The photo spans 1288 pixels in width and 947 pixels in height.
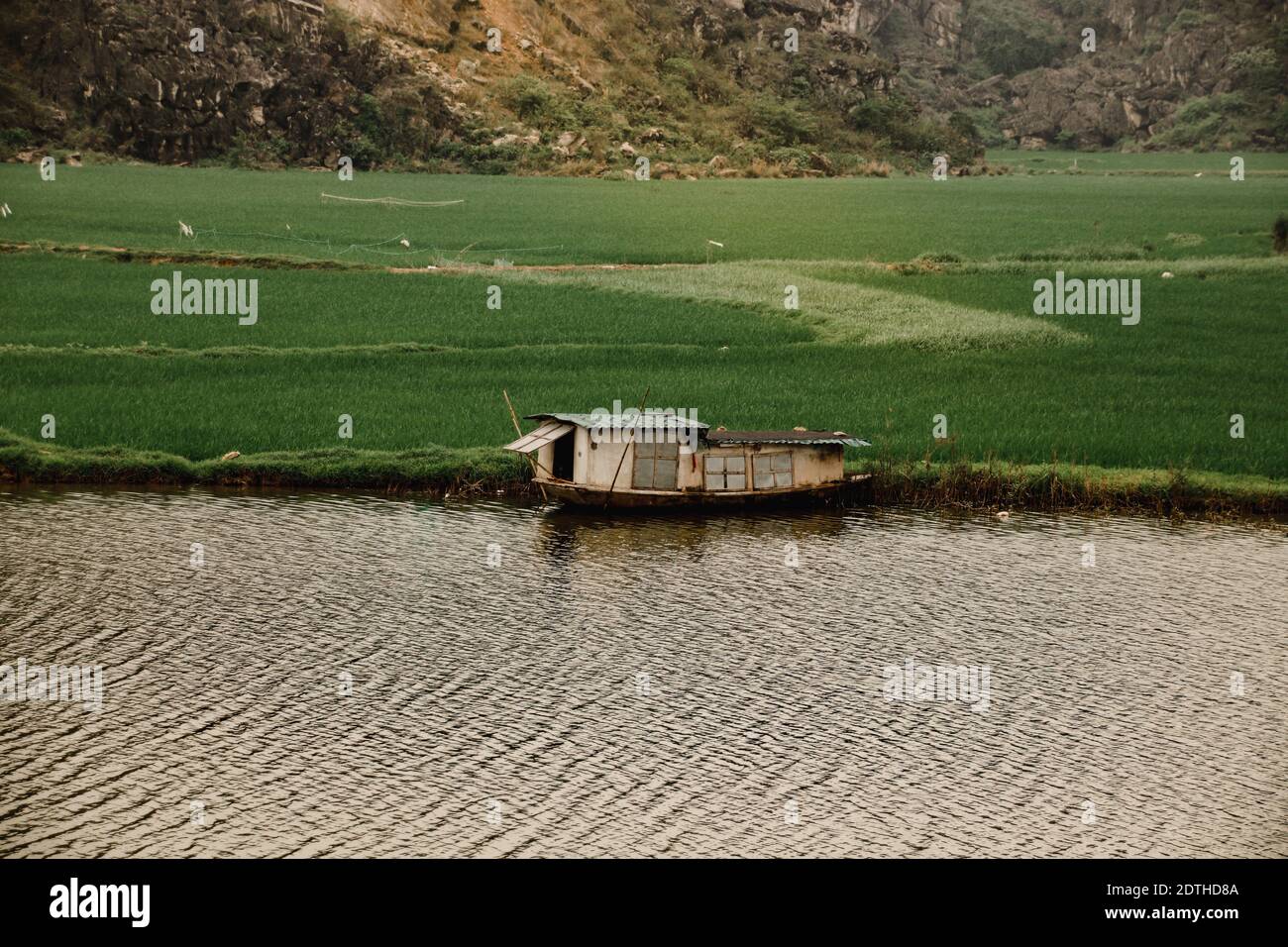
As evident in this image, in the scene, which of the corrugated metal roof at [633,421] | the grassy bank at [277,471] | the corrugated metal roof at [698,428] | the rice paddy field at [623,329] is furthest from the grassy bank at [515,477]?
the corrugated metal roof at [633,421]

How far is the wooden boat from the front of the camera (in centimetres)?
2323

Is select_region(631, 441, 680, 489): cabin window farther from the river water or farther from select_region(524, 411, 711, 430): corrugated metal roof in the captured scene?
the river water

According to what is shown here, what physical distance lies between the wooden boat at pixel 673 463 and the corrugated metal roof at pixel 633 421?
0.6 inches

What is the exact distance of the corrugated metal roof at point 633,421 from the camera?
23344mm

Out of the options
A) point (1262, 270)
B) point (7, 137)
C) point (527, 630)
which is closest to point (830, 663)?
point (527, 630)

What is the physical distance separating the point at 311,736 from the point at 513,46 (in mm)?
78892

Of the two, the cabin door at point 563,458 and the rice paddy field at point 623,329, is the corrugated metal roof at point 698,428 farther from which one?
the rice paddy field at point 623,329

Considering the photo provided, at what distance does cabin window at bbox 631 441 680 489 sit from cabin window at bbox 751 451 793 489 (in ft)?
4.13

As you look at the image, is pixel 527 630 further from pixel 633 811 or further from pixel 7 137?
pixel 7 137

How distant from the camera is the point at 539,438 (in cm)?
2364

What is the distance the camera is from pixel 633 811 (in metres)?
12.9

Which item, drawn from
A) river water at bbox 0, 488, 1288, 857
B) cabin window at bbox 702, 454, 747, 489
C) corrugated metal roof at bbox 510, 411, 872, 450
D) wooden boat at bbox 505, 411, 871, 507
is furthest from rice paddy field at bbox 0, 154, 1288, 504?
river water at bbox 0, 488, 1288, 857

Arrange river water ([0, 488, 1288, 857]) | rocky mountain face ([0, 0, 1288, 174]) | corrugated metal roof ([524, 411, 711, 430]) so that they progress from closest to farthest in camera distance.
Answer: river water ([0, 488, 1288, 857]) < corrugated metal roof ([524, 411, 711, 430]) < rocky mountain face ([0, 0, 1288, 174])

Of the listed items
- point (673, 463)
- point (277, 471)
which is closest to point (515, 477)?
point (673, 463)
